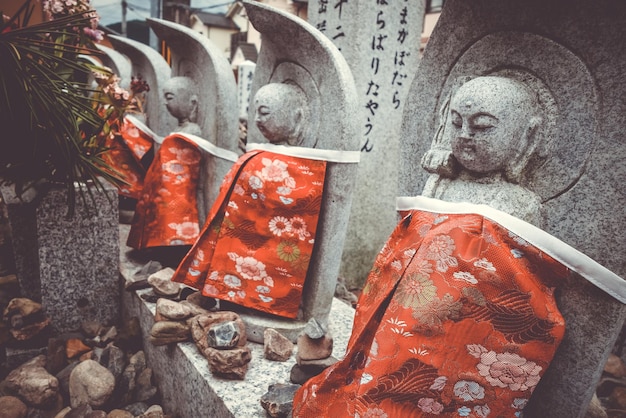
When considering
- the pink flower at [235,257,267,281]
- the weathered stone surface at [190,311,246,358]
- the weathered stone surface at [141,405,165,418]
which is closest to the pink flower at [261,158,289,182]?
the pink flower at [235,257,267,281]

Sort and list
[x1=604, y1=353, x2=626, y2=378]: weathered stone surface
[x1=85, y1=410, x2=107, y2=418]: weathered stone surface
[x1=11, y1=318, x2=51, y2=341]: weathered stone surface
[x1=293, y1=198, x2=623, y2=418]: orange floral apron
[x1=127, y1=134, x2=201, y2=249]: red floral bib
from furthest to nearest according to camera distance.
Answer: [x1=127, y1=134, x2=201, y2=249]: red floral bib → [x1=11, y1=318, x2=51, y2=341]: weathered stone surface → [x1=604, y1=353, x2=626, y2=378]: weathered stone surface → [x1=85, y1=410, x2=107, y2=418]: weathered stone surface → [x1=293, y1=198, x2=623, y2=418]: orange floral apron

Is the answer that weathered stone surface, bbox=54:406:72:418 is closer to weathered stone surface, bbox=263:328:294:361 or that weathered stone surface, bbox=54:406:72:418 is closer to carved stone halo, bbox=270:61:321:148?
weathered stone surface, bbox=263:328:294:361

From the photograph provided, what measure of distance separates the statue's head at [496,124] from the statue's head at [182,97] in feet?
8.05

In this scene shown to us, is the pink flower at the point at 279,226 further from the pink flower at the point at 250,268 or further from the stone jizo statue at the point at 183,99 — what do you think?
the stone jizo statue at the point at 183,99

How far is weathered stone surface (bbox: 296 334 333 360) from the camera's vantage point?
6.43ft

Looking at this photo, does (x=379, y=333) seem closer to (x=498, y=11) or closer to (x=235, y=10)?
(x=498, y=11)

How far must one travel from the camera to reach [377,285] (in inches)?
62.2

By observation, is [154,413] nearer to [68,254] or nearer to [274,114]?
[68,254]

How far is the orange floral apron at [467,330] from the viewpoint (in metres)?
1.26

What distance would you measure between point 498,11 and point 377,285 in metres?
1.06

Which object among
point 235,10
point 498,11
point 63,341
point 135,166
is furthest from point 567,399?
point 235,10

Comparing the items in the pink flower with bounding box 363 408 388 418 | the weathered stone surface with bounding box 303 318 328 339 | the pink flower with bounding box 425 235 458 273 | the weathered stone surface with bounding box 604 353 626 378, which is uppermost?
the pink flower with bounding box 425 235 458 273

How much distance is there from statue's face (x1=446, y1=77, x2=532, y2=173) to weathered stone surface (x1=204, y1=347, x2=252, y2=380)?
1335 millimetres

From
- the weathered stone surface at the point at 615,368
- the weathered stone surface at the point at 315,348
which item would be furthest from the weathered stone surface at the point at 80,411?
the weathered stone surface at the point at 615,368
